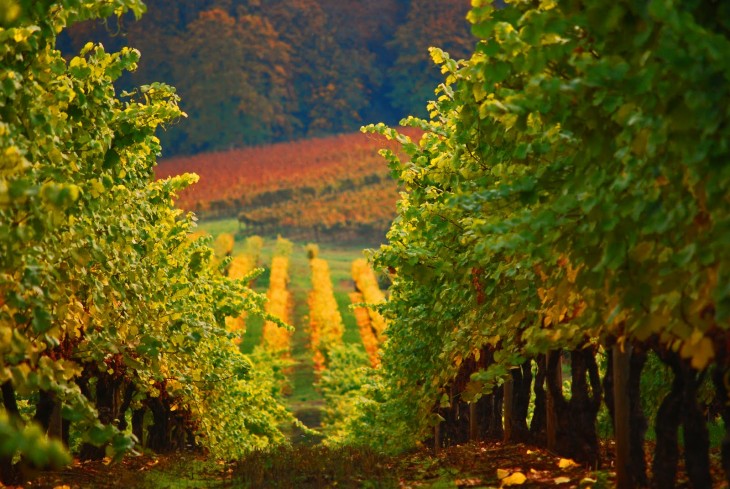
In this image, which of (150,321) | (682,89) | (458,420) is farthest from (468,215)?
(458,420)

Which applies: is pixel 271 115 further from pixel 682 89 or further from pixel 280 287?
pixel 682 89

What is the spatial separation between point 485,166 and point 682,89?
6813 millimetres

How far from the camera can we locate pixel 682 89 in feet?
19.8

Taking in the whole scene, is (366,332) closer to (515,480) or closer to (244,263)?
(244,263)

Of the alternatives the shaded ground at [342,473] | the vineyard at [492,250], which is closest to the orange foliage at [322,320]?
the vineyard at [492,250]

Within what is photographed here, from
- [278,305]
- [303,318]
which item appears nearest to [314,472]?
[303,318]

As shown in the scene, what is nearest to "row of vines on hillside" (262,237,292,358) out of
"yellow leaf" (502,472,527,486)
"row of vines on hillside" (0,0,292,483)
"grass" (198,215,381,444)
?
"grass" (198,215,381,444)

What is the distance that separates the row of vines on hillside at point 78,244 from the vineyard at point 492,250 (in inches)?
1.7

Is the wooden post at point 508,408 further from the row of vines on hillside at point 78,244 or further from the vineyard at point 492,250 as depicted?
the row of vines on hillside at point 78,244

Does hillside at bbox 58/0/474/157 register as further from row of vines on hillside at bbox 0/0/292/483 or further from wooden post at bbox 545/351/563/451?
wooden post at bbox 545/351/563/451

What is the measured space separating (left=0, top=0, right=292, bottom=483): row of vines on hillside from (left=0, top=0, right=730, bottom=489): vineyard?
43 mm

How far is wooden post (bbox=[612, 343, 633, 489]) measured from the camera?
956cm

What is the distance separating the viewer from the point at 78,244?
1101 centimetres

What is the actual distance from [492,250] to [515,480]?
3538 millimetres
